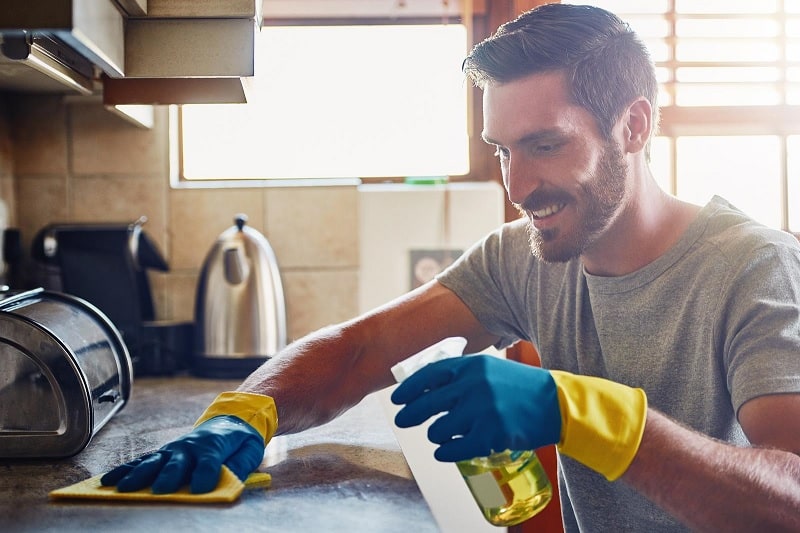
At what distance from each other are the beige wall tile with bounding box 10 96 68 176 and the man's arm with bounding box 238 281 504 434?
3.15 ft

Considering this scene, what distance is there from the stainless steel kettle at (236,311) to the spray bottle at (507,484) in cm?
88

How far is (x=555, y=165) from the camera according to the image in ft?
4.10

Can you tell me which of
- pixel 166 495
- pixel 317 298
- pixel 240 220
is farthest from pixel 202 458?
pixel 317 298

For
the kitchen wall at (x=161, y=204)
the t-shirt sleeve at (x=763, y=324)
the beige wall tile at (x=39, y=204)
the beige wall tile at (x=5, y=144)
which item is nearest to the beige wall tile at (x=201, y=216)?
the kitchen wall at (x=161, y=204)

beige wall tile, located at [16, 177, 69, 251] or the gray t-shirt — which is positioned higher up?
beige wall tile, located at [16, 177, 69, 251]

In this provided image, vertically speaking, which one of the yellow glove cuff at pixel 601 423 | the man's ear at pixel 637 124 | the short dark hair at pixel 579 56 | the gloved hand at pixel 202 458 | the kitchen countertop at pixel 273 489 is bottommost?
the kitchen countertop at pixel 273 489

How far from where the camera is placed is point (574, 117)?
4.10 feet

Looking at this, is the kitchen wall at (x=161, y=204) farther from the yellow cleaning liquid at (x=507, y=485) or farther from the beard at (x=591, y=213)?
the yellow cleaning liquid at (x=507, y=485)

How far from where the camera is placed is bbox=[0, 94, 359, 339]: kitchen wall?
193cm

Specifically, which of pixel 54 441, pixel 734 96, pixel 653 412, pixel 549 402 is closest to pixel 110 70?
pixel 54 441

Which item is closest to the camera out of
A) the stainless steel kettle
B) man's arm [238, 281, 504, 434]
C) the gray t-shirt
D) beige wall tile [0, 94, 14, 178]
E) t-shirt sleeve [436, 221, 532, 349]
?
the gray t-shirt

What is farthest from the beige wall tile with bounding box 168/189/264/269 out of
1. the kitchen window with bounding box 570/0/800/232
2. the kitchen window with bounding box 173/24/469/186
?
the kitchen window with bounding box 570/0/800/232

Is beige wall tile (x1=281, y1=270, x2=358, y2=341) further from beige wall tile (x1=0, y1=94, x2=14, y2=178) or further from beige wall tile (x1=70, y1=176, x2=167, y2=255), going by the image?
beige wall tile (x1=0, y1=94, x2=14, y2=178)

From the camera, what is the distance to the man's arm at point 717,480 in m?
0.92
